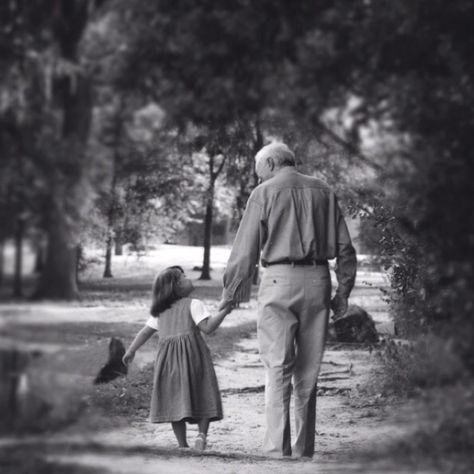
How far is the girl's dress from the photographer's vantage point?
7.00m

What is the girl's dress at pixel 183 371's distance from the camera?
7.00m

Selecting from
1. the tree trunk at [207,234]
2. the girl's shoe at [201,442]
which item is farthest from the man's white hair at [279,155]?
the tree trunk at [207,234]

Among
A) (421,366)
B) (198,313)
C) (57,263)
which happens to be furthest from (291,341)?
(57,263)

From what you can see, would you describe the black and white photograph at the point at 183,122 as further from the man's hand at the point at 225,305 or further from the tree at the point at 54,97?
the man's hand at the point at 225,305

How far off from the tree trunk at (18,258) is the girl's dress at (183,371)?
10.3 feet

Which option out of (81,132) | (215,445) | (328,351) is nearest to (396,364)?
(215,445)

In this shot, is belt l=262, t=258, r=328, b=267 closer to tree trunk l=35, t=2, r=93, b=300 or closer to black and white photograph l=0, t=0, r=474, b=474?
black and white photograph l=0, t=0, r=474, b=474

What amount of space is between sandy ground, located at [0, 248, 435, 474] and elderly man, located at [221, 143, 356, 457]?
405 millimetres

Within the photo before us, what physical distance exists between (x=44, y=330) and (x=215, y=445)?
A: 3.42 metres

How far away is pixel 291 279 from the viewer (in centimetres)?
612

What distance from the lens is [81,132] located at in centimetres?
405

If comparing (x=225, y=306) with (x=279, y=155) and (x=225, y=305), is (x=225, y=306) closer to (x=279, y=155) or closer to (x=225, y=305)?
(x=225, y=305)

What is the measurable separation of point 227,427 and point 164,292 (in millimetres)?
1534

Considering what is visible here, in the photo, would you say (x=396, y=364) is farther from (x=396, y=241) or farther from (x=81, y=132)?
(x=81, y=132)
